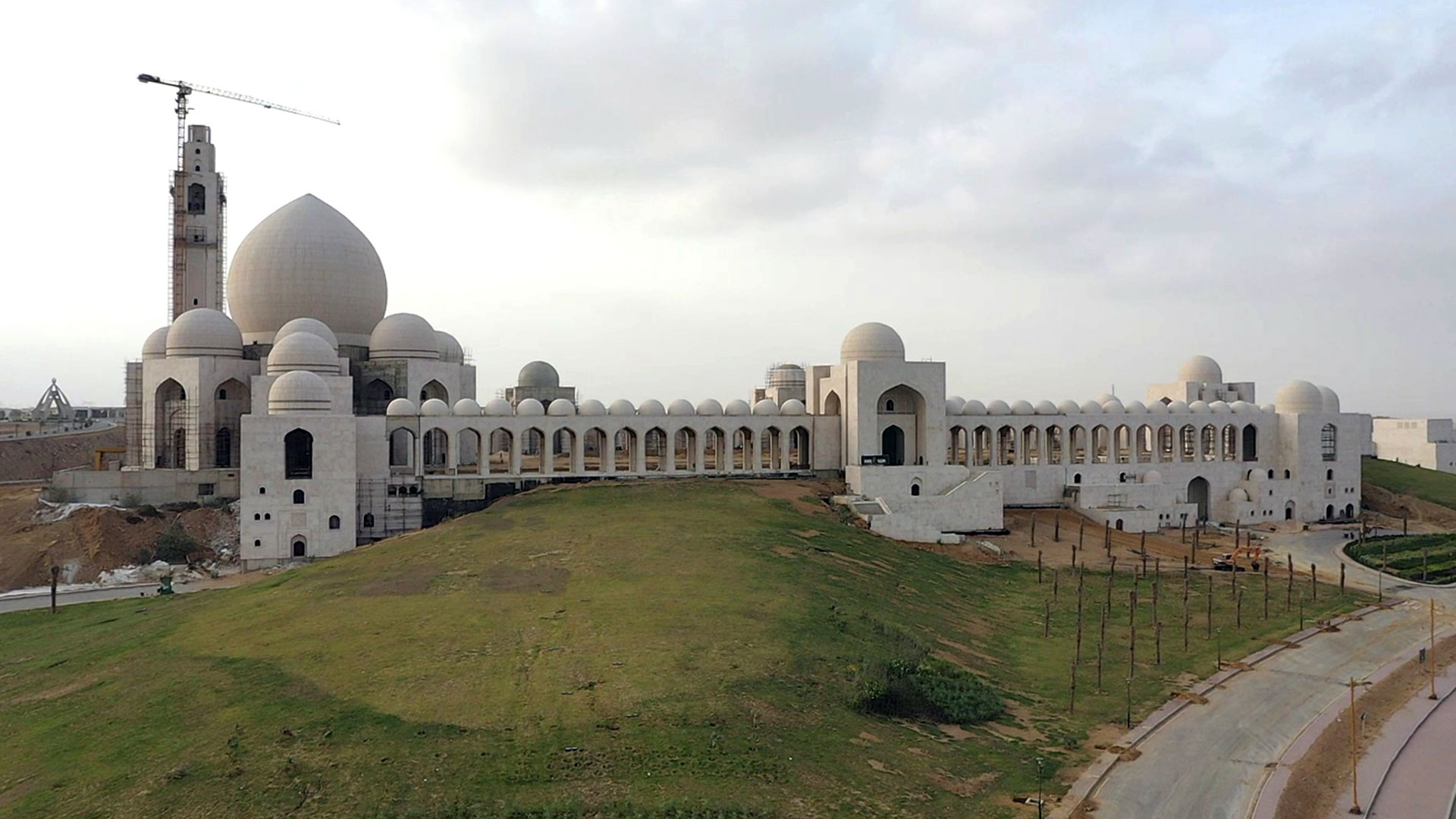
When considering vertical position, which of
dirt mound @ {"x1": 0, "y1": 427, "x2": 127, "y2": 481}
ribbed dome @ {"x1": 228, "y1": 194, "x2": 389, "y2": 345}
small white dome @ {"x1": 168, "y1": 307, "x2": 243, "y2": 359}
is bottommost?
dirt mound @ {"x1": 0, "y1": 427, "x2": 127, "y2": 481}

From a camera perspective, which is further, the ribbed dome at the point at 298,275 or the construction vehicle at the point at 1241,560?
the ribbed dome at the point at 298,275

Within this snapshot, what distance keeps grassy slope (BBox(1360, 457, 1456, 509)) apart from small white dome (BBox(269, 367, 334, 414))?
6849cm

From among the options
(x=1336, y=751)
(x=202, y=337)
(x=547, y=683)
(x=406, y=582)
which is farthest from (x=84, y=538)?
(x=1336, y=751)

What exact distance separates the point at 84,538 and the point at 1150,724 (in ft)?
151

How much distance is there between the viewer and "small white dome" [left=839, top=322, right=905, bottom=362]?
5512 cm

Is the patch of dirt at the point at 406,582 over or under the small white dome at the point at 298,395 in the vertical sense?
under

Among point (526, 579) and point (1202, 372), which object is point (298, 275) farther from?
point (1202, 372)

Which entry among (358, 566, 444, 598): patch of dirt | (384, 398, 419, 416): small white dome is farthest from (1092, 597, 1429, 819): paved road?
(384, 398, 419, 416): small white dome

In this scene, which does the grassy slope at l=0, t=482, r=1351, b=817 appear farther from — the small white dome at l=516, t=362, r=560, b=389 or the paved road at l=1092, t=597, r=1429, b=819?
the small white dome at l=516, t=362, r=560, b=389

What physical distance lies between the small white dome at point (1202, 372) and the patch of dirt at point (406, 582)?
60.3 meters

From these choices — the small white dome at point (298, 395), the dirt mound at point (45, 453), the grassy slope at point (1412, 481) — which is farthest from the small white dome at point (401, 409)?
Answer: the grassy slope at point (1412, 481)

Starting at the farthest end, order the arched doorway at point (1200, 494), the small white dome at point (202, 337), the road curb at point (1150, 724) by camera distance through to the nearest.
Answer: the arched doorway at point (1200, 494), the small white dome at point (202, 337), the road curb at point (1150, 724)

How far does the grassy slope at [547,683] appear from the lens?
1619 centimetres

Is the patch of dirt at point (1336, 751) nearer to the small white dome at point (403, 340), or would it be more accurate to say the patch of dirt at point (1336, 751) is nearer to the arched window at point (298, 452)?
the arched window at point (298, 452)
